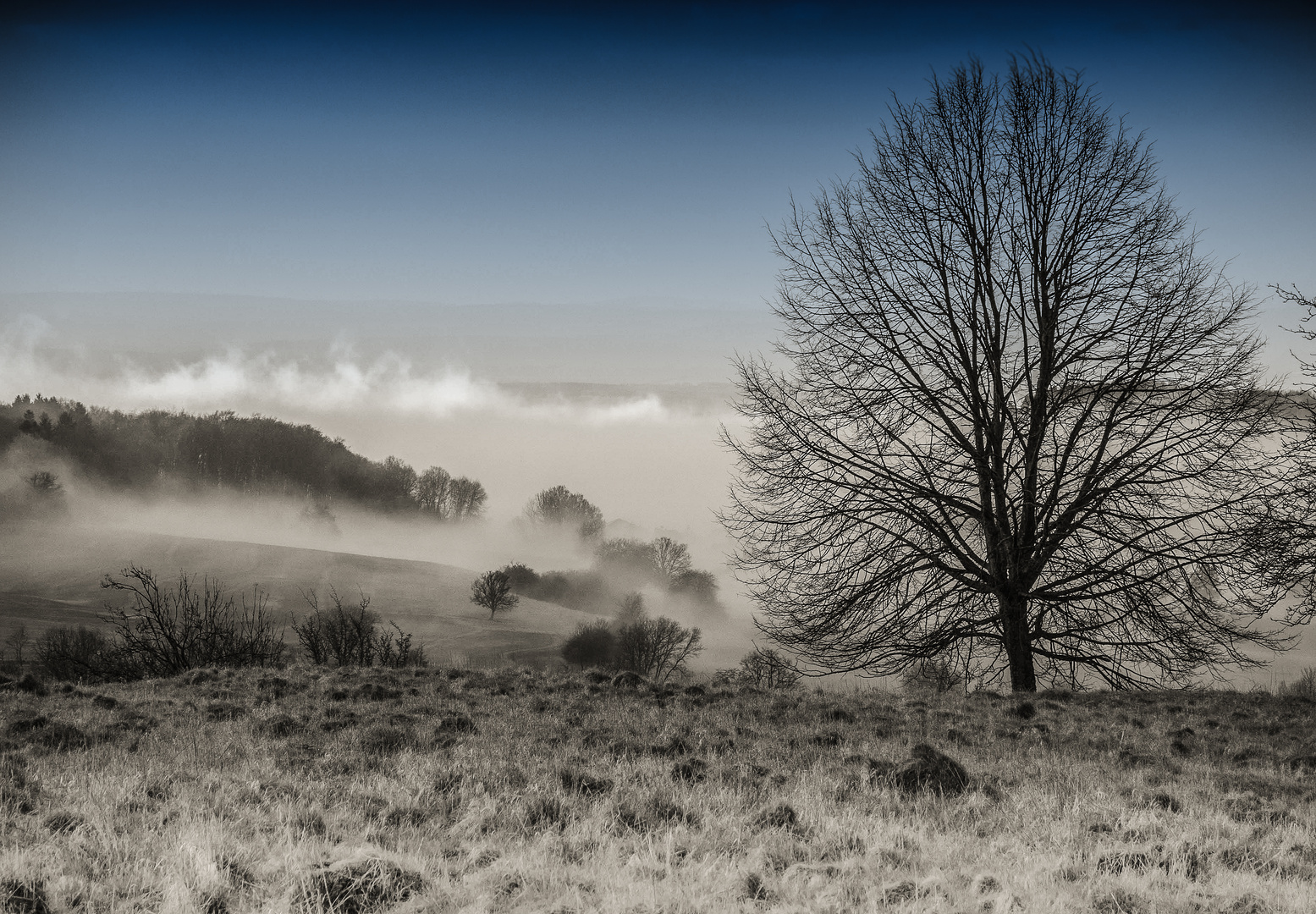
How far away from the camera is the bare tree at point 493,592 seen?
180 feet

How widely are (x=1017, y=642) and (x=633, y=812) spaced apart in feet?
27.2

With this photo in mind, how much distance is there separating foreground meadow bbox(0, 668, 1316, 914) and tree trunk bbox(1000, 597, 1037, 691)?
8.35ft

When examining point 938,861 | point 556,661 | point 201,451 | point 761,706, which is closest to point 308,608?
point 556,661

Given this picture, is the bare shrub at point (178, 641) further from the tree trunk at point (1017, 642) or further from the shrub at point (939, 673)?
the tree trunk at point (1017, 642)

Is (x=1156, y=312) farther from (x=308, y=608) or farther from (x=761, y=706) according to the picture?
(x=308, y=608)

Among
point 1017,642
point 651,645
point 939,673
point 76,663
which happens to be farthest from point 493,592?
point 1017,642

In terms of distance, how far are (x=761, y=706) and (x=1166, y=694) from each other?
6.00 m

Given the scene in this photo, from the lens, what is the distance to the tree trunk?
11.1 metres

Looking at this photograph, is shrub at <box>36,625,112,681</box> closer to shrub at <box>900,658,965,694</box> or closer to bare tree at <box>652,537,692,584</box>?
shrub at <box>900,658,965,694</box>

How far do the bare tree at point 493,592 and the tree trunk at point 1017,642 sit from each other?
46713 millimetres

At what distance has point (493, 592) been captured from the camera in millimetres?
54812

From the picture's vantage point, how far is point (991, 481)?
1103 centimetres

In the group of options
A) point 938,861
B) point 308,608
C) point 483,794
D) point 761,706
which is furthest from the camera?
point 308,608

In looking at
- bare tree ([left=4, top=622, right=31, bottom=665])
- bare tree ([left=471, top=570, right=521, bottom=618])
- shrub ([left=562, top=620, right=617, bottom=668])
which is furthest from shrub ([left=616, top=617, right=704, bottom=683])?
bare tree ([left=4, top=622, right=31, bottom=665])
